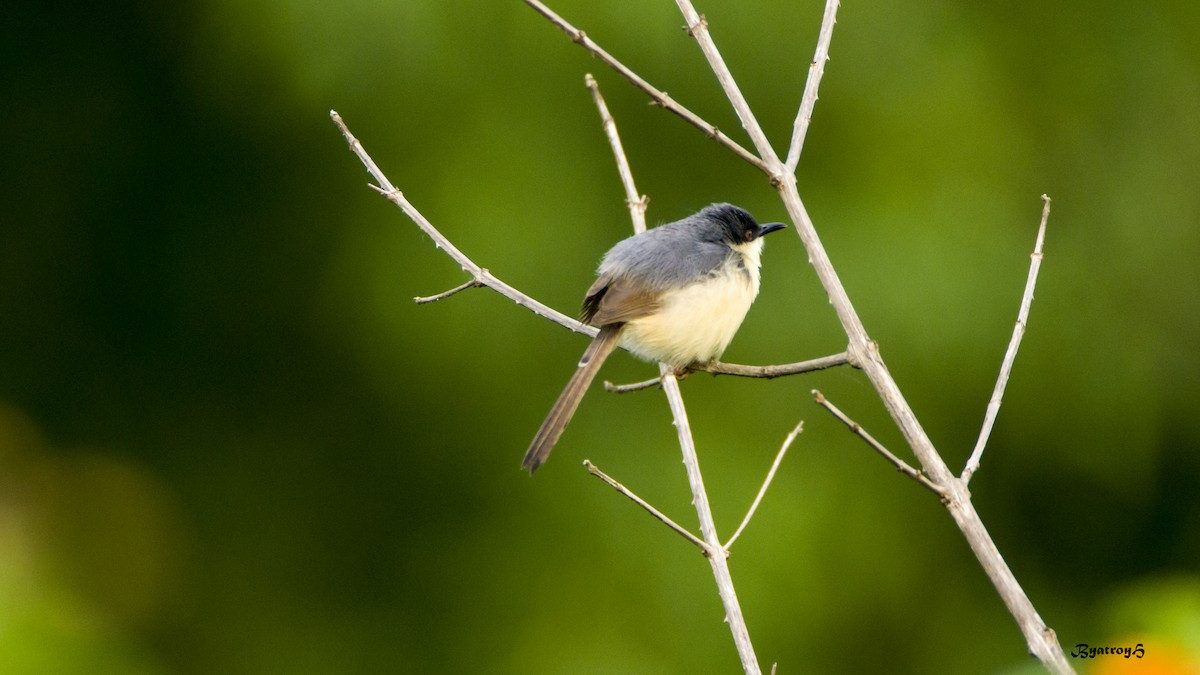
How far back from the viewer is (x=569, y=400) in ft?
9.67

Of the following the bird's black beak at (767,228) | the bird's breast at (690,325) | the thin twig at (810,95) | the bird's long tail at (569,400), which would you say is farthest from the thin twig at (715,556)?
the bird's black beak at (767,228)

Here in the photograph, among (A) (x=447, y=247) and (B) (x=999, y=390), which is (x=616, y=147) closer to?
(A) (x=447, y=247)

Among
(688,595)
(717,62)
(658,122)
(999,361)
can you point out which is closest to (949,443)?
(999,361)

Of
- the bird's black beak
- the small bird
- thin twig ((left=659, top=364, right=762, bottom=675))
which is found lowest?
thin twig ((left=659, top=364, right=762, bottom=675))

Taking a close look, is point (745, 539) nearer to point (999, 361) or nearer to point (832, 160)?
point (999, 361)

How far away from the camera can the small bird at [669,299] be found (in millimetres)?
3273

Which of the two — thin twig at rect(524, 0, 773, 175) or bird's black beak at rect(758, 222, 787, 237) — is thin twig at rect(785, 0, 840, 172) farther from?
bird's black beak at rect(758, 222, 787, 237)

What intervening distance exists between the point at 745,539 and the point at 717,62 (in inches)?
123

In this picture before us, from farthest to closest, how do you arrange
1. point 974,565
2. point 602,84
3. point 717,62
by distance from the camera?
point 974,565
point 602,84
point 717,62

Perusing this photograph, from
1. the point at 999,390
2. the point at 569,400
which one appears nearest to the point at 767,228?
the point at 569,400

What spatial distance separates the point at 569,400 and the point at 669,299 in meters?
0.54

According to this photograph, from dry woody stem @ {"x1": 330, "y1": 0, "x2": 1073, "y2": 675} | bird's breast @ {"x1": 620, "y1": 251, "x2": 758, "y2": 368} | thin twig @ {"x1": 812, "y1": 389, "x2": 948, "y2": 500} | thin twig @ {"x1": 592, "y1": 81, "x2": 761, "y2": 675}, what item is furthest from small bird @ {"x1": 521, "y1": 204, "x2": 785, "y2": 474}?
thin twig @ {"x1": 812, "y1": 389, "x2": 948, "y2": 500}

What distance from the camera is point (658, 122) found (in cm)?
491

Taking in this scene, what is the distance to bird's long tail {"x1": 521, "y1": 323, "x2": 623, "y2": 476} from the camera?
8.85 ft
